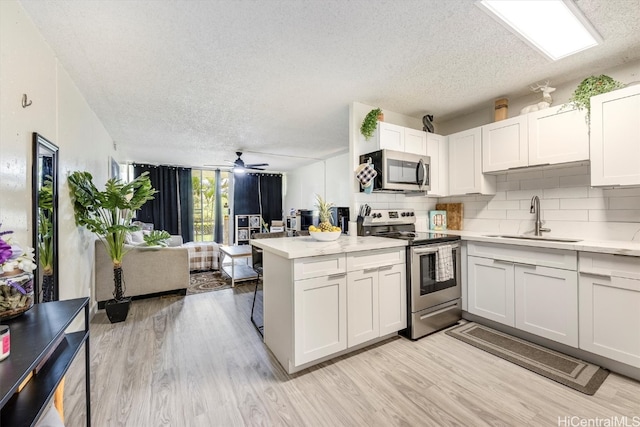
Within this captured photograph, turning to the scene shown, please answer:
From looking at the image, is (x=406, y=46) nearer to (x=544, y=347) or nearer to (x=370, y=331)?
(x=370, y=331)

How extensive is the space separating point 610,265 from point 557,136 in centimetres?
114

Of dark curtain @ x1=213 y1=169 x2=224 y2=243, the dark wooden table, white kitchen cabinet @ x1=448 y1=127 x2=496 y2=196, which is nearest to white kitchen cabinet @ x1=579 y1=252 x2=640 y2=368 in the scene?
white kitchen cabinet @ x1=448 y1=127 x2=496 y2=196

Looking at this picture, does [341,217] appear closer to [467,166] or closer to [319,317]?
[467,166]

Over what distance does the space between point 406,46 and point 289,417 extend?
101 inches

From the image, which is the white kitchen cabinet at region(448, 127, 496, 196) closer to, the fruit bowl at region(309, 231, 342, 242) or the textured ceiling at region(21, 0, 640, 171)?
the textured ceiling at region(21, 0, 640, 171)

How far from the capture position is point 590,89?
2.14 metres

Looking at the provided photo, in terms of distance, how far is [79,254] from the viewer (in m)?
2.67

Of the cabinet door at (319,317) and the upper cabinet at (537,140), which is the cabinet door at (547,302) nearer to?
the upper cabinet at (537,140)

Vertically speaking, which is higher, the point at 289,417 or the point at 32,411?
the point at 32,411

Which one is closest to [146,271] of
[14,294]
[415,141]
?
[14,294]

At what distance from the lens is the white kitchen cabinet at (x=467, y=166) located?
9.55 ft

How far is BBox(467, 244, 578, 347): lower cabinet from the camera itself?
208 cm

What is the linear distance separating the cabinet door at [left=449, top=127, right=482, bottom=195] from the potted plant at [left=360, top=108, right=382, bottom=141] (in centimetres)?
109

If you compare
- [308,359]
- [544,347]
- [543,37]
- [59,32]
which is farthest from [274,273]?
[543,37]
